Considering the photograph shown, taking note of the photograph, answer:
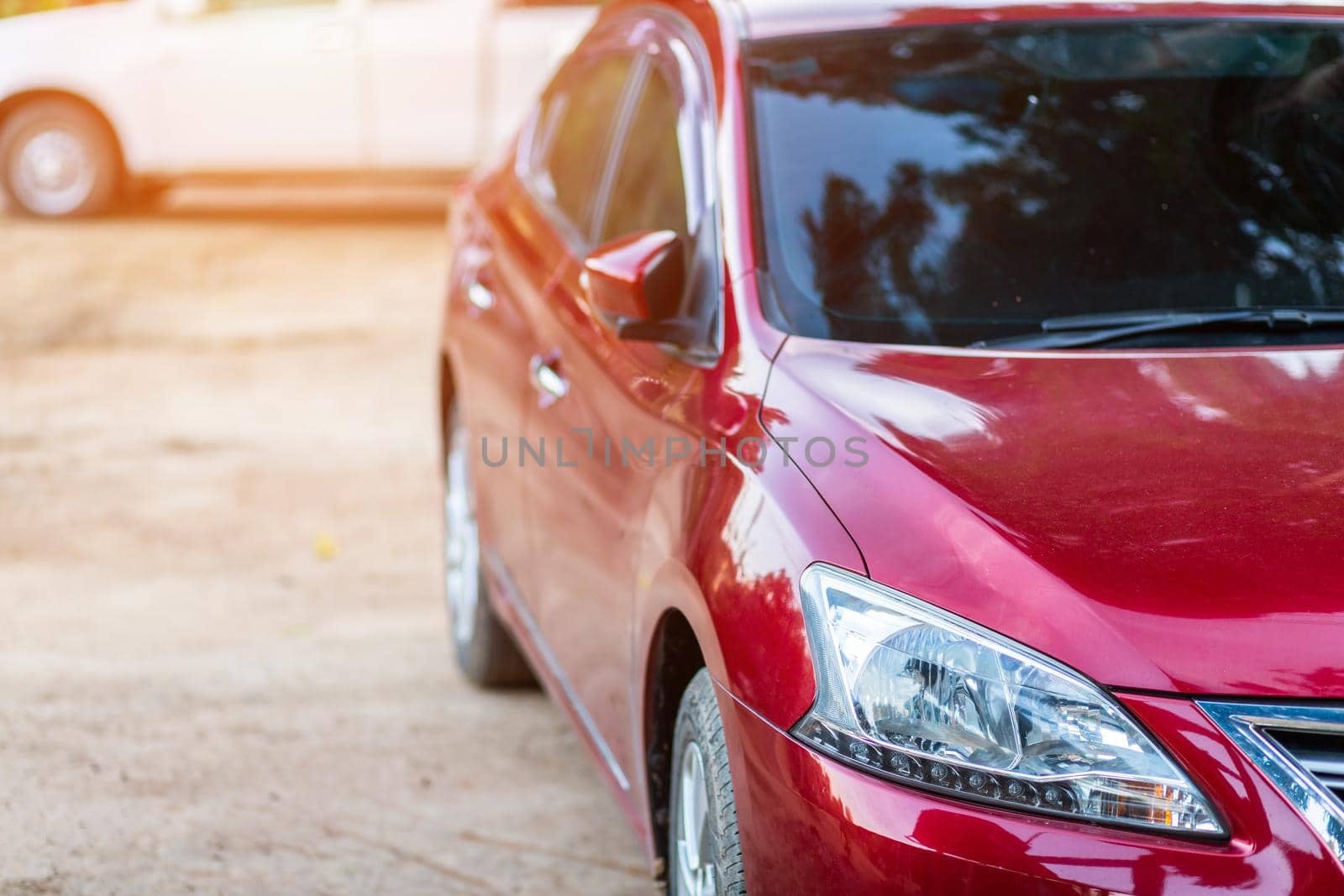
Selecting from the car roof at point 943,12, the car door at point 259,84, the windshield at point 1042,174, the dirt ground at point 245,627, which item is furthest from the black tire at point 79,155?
the windshield at point 1042,174

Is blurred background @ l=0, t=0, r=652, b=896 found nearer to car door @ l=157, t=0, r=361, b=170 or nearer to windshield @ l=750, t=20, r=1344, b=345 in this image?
car door @ l=157, t=0, r=361, b=170

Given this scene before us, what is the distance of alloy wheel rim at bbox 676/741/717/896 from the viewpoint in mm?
2631

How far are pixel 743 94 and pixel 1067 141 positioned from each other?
642 mm

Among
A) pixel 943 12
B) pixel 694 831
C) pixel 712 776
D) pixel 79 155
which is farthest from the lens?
pixel 79 155

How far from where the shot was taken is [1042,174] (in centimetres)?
329

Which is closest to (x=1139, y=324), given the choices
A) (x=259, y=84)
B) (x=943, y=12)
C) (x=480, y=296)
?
(x=943, y=12)

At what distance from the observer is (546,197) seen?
14.0 feet

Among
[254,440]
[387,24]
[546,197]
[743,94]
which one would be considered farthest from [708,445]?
[387,24]

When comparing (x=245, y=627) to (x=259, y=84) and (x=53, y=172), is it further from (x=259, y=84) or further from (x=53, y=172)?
(x=53, y=172)

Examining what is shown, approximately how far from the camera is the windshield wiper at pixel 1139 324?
293 cm

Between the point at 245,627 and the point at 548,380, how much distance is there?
191 centimetres

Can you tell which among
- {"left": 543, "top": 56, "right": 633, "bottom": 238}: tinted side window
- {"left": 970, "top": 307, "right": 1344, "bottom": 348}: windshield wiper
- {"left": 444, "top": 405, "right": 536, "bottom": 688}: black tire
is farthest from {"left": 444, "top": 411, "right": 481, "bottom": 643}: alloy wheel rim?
{"left": 970, "top": 307, "right": 1344, "bottom": 348}: windshield wiper

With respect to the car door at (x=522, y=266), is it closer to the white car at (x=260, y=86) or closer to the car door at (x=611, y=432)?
the car door at (x=611, y=432)

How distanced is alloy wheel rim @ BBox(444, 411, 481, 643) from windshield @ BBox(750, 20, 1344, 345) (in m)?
1.73
